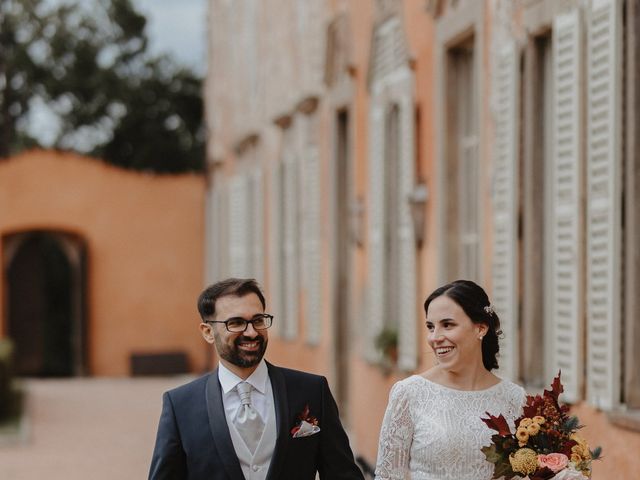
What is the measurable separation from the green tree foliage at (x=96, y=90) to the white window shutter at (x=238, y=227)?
586 inches

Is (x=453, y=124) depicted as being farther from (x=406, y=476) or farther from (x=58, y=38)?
(x=58, y=38)

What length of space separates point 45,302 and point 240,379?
2928 cm

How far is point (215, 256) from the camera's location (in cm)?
2119

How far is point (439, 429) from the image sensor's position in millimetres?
3932

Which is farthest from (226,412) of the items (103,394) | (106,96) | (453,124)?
(106,96)

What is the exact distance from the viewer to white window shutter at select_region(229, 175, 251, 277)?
17891 mm

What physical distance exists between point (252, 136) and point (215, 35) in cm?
433

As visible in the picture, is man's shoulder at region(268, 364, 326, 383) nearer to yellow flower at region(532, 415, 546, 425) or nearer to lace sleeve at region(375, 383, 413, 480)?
lace sleeve at region(375, 383, 413, 480)

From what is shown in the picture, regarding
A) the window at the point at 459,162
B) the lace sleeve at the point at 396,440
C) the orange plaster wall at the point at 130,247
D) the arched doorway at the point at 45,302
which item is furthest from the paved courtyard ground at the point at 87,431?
the lace sleeve at the point at 396,440

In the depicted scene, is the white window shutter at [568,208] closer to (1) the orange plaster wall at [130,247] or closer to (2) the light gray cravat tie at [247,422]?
(2) the light gray cravat tie at [247,422]

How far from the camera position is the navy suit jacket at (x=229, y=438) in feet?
12.2

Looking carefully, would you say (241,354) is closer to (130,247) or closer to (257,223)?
(257,223)

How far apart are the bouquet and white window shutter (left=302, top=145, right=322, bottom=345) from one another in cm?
1000

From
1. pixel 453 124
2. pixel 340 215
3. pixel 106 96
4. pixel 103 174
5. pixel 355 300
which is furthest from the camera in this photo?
pixel 106 96
